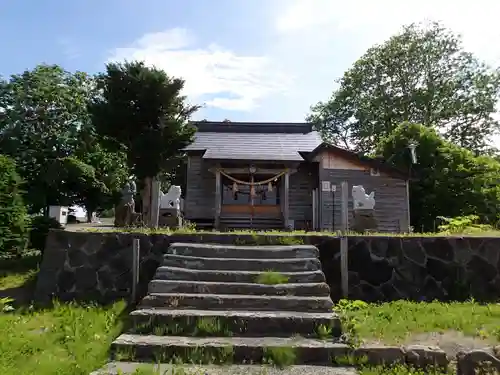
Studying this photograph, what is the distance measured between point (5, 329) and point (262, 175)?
1179 cm

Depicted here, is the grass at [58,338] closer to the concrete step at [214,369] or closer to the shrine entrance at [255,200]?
the concrete step at [214,369]

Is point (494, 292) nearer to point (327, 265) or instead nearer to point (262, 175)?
point (327, 265)

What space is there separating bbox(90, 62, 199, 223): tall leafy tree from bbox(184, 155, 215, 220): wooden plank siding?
117cm

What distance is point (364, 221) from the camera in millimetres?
9508

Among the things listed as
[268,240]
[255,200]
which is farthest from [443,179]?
[268,240]

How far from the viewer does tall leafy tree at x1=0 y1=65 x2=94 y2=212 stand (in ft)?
70.9

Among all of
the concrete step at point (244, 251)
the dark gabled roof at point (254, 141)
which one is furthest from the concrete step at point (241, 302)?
the dark gabled roof at point (254, 141)

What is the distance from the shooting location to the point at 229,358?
15.7 feet

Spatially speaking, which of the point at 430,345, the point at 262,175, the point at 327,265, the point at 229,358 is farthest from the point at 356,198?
the point at 262,175

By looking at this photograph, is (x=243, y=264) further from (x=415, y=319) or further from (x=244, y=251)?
(x=415, y=319)

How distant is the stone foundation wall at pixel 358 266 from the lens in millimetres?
7867

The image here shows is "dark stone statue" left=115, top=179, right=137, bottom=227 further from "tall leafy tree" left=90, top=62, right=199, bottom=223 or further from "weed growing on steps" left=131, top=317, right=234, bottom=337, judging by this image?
"weed growing on steps" left=131, top=317, right=234, bottom=337

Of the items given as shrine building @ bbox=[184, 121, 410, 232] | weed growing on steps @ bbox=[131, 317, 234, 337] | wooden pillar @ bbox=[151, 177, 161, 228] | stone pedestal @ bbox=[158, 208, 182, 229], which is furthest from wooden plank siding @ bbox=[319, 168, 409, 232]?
weed growing on steps @ bbox=[131, 317, 234, 337]

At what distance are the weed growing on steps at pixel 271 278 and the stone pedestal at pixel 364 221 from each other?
3465 millimetres
